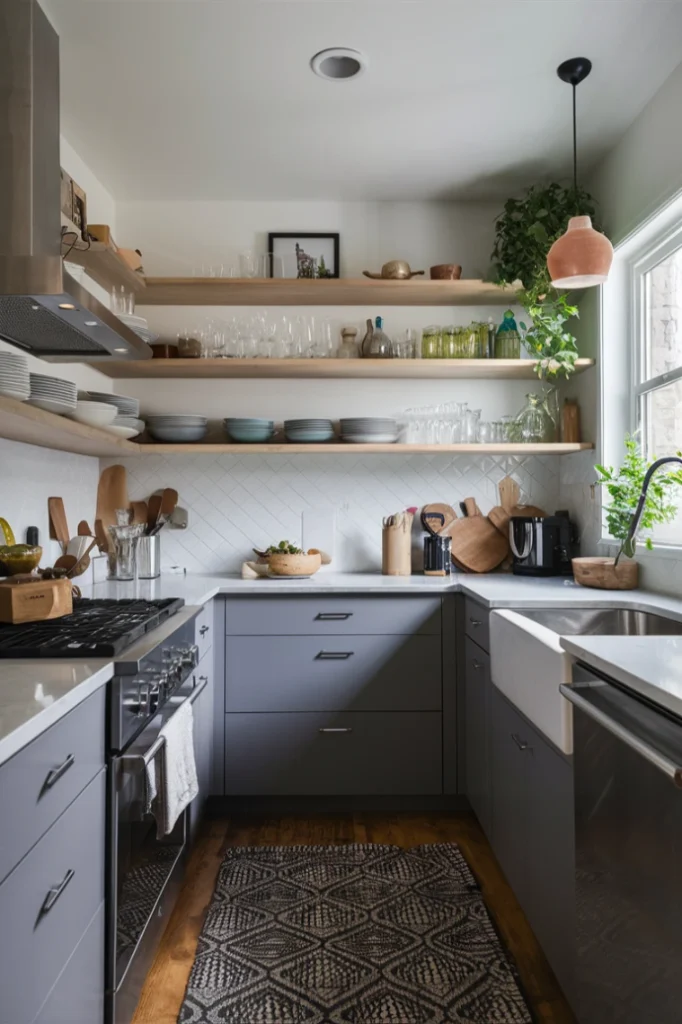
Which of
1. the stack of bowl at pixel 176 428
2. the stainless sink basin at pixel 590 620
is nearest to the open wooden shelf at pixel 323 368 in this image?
the stack of bowl at pixel 176 428

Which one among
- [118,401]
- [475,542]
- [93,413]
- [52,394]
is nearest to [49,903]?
[52,394]

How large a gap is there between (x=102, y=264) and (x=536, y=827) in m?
2.53

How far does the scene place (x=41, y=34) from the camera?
180 cm

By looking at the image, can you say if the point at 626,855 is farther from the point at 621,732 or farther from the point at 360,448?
the point at 360,448

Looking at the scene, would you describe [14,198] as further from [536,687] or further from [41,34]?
[536,687]

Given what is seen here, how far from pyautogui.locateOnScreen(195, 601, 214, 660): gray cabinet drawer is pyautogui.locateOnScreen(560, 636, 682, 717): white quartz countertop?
135cm

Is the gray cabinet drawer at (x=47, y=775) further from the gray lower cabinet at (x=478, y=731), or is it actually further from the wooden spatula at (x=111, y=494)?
the wooden spatula at (x=111, y=494)

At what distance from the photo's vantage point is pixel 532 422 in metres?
3.35

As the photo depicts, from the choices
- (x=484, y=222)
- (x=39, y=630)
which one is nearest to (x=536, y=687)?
(x=39, y=630)

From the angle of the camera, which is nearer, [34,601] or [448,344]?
[34,601]

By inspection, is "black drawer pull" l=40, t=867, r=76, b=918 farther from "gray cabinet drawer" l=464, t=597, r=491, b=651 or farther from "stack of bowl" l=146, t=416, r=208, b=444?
"stack of bowl" l=146, t=416, r=208, b=444

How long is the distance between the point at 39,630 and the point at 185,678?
0.49 metres

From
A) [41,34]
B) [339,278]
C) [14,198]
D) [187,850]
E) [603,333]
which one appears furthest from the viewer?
[339,278]

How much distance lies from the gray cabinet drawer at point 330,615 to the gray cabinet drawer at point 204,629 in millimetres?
116
